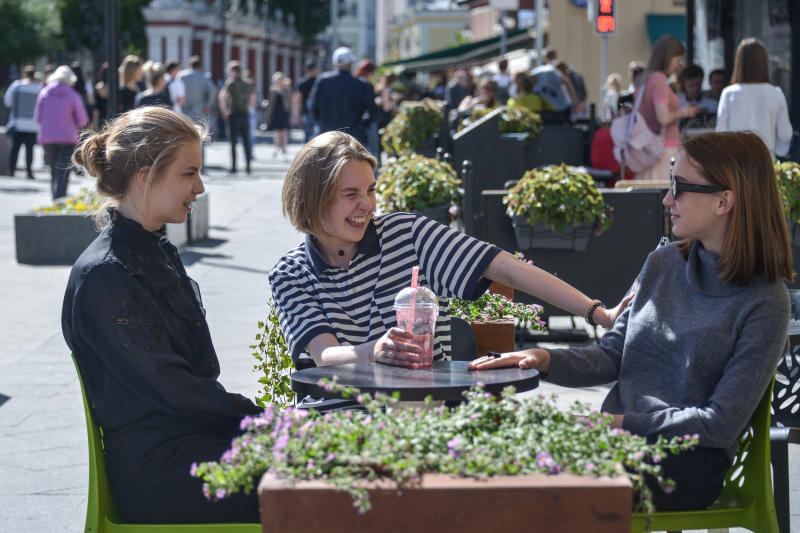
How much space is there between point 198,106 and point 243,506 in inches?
690

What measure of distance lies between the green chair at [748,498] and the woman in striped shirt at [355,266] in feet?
1.66

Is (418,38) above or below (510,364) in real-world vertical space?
above

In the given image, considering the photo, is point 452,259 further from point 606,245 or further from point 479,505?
point 606,245

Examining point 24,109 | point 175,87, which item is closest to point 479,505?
point 175,87

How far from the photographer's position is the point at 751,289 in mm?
2857

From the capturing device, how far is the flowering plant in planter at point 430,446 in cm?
219

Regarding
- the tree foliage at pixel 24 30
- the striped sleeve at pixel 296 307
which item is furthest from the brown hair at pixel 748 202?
the tree foliage at pixel 24 30

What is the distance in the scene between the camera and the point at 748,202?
291 centimetres

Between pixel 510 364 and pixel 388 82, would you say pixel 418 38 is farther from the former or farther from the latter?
pixel 510 364

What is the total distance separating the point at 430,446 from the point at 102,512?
3.15 ft

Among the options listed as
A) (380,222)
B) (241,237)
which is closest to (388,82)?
(241,237)

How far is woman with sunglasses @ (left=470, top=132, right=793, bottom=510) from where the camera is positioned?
2795 mm

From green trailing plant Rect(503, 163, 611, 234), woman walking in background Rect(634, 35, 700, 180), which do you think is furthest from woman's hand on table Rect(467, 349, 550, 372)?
woman walking in background Rect(634, 35, 700, 180)

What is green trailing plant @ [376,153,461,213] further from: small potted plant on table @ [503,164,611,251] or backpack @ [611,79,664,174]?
backpack @ [611,79,664,174]
